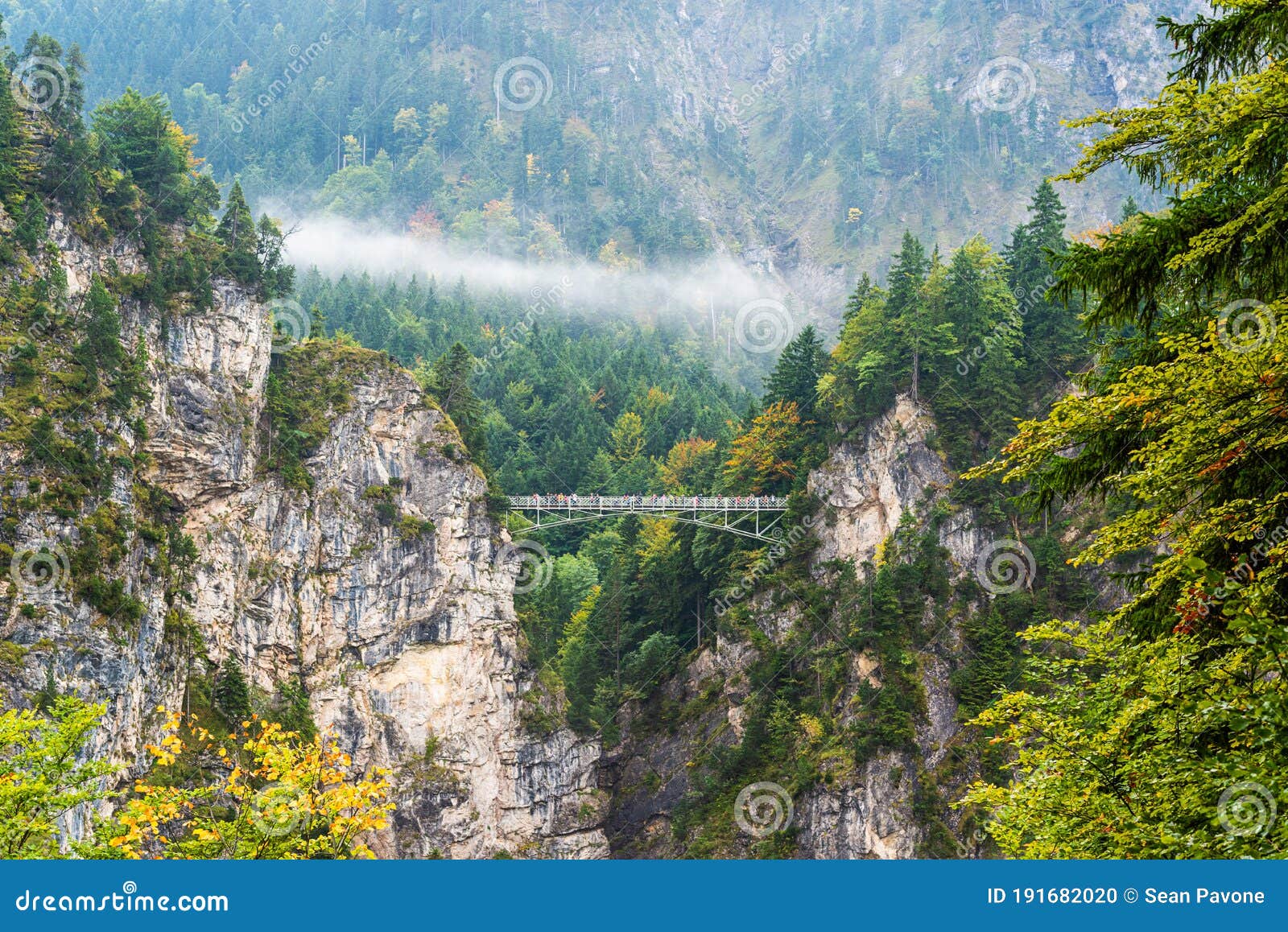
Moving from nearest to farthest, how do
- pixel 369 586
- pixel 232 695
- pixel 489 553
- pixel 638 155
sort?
pixel 232 695, pixel 369 586, pixel 489 553, pixel 638 155

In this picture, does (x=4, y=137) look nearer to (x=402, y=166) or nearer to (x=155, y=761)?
(x=155, y=761)

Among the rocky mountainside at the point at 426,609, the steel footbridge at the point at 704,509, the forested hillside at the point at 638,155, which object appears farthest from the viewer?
the forested hillside at the point at 638,155

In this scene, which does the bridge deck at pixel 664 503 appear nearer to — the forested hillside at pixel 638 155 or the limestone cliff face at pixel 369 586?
the limestone cliff face at pixel 369 586

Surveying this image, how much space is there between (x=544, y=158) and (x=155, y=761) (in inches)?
5896

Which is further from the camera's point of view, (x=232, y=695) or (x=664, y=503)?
(x=664, y=503)

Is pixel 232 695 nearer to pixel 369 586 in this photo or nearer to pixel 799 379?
pixel 369 586

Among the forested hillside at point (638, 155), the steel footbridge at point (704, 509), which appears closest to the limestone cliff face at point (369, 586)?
the steel footbridge at point (704, 509)

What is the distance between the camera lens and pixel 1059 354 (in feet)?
199

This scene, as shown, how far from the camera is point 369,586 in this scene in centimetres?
6384

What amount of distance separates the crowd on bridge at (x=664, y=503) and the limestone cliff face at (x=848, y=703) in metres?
2.50

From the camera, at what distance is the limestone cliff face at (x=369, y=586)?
56656 millimetres

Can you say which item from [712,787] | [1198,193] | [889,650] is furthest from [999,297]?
[1198,193]

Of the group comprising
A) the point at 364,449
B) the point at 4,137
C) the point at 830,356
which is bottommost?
the point at 364,449

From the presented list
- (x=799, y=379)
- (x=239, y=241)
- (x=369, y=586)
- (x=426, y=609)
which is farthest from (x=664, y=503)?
(x=239, y=241)
